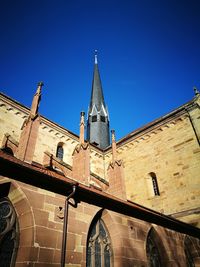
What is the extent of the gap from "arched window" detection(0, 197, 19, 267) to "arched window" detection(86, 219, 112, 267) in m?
2.23

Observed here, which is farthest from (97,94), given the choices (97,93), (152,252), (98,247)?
(98,247)

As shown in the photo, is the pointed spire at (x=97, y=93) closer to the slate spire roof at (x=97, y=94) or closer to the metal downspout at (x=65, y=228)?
the slate spire roof at (x=97, y=94)

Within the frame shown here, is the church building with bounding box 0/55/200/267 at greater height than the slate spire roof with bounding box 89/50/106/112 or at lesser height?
lesser

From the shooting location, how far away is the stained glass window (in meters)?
7.59

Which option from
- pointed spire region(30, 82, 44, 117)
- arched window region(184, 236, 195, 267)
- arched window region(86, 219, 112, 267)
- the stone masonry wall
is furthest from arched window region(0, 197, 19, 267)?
the stone masonry wall

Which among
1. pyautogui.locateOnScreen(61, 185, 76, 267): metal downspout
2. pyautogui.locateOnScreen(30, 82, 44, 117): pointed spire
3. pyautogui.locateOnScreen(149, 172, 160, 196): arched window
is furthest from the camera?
pyautogui.locateOnScreen(149, 172, 160, 196): arched window

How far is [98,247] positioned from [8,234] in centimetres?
285

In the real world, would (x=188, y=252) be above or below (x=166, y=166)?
below

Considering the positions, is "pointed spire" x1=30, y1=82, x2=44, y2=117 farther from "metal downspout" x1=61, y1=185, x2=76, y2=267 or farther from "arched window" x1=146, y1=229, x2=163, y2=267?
"arched window" x1=146, y1=229, x2=163, y2=267

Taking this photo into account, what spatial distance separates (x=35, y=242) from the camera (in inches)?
187

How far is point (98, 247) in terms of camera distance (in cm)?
647

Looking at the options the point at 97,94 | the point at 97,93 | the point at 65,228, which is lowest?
the point at 65,228

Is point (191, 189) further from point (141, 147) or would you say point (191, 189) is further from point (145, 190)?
point (141, 147)

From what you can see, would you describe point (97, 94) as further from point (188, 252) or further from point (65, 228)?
point (65, 228)
